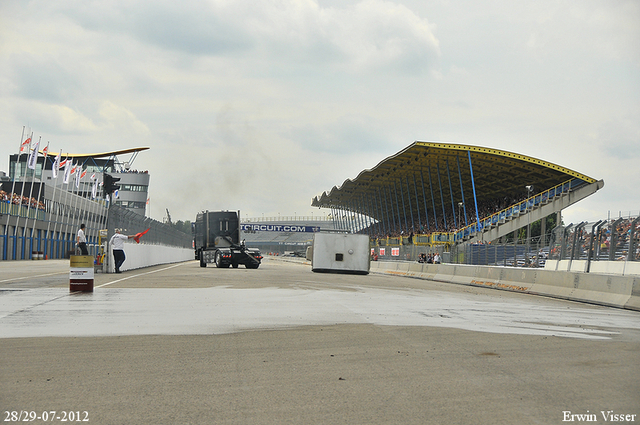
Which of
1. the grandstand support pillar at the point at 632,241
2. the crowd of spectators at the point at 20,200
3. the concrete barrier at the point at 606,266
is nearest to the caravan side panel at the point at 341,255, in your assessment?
the concrete barrier at the point at 606,266

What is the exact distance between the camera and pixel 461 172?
70.4 meters

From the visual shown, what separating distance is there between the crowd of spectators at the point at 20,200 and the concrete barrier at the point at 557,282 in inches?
1613

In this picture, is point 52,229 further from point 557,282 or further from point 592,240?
point 557,282

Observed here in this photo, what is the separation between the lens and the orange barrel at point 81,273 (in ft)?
51.5

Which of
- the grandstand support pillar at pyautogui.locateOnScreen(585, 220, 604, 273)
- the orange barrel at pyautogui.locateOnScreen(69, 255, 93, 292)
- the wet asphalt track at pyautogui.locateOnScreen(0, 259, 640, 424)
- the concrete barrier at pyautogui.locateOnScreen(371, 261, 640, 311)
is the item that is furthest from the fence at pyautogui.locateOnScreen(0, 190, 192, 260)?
the wet asphalt track at pyautogui.locateOnScreen(0, 259, 640, 424)

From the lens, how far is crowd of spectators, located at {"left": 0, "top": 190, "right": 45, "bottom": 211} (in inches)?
2270

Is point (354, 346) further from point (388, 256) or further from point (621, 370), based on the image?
point (388, 256)

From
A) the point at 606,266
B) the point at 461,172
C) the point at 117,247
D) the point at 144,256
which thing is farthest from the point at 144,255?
the point at 461,172

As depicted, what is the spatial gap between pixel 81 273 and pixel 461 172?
58.5 metres

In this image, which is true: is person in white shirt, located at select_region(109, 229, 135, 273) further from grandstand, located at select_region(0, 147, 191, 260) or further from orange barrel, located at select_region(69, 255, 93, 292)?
orange barrel, located at select_region(69, 255, 93, 292)

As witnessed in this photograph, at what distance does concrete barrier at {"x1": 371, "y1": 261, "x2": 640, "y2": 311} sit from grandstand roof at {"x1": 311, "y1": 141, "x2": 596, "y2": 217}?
2897 centimetres

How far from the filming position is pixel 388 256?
56250 mm

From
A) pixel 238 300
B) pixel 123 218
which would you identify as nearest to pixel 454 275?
pixel 123 218

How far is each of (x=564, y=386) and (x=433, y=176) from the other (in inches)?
2830
